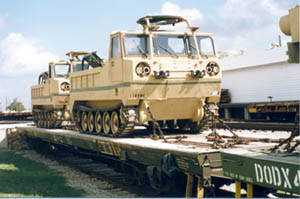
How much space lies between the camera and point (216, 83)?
10.8m

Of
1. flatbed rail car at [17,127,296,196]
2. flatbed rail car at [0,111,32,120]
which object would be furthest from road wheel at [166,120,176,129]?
flatbed rail car at [0,111,32,120]

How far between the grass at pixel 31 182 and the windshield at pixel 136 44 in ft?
11.4

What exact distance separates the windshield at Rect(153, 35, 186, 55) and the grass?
12.7 ft

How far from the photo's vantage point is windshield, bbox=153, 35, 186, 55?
35.5 ft

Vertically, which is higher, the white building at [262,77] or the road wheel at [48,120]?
the white building at [262,77]

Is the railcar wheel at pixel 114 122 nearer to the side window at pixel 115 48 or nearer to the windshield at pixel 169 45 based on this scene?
the side window at pixel 115 48

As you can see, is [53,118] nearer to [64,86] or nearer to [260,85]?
[64,86]

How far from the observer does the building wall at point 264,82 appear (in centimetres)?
2947

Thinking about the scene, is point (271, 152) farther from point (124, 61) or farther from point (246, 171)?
point (124, 61)

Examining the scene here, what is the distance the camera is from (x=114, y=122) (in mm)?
11328

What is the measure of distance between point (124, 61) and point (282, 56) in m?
21.5

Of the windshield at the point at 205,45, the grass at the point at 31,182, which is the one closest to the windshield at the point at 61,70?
the grass at the point at 31,182

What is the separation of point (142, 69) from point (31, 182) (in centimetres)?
406

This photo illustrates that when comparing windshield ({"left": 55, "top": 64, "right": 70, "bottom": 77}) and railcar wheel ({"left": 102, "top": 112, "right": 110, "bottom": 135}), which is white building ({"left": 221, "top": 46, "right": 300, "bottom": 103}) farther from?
railcar wheel ({"left": 102, "top": 112, "right": 110, "bottom": 135})
